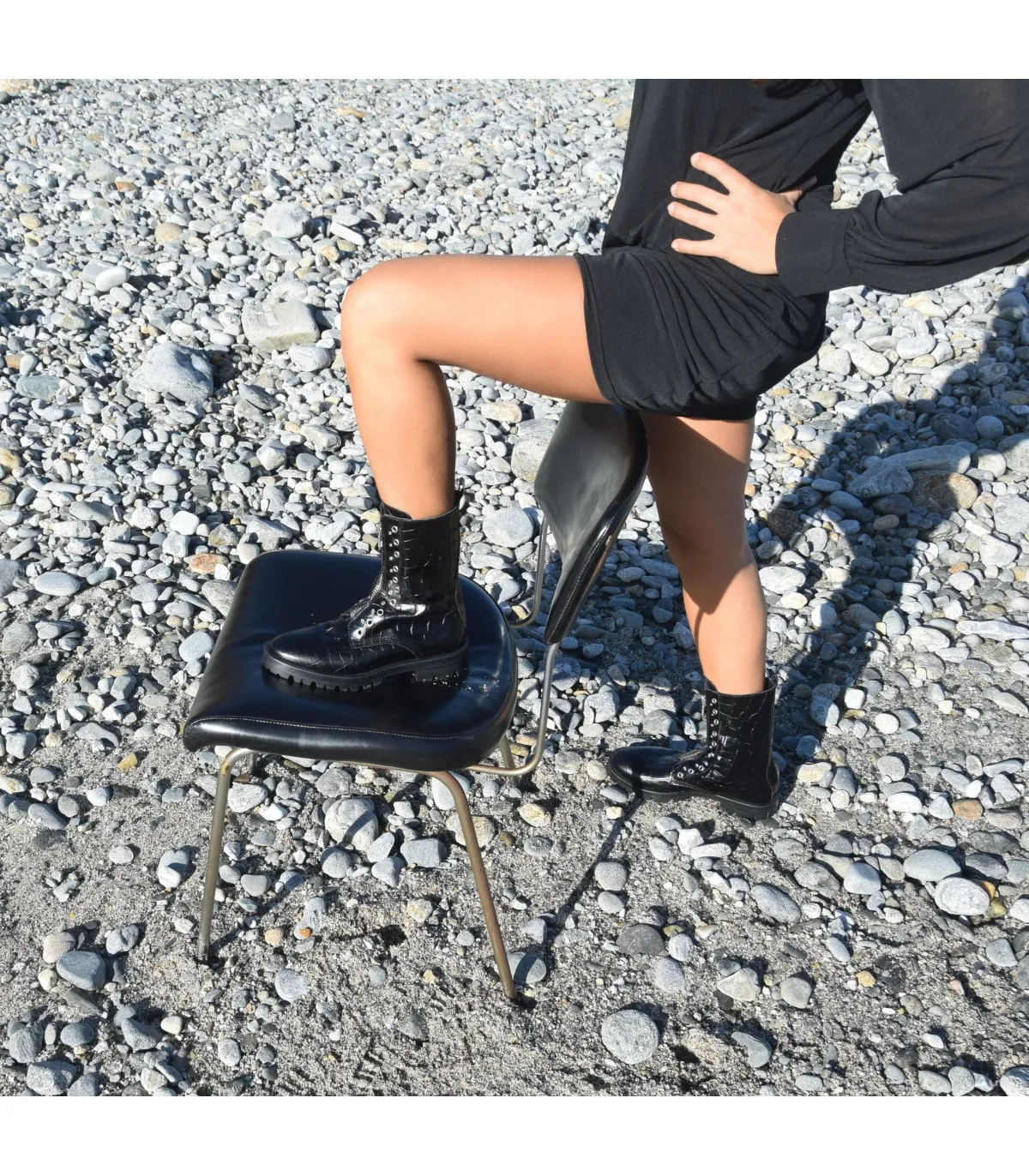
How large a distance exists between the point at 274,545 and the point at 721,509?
69.5 inches

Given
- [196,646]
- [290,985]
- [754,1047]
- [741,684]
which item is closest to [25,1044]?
[290,985]

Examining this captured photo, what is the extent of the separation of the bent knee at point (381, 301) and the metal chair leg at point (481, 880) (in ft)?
2.65

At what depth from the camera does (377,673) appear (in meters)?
2.21

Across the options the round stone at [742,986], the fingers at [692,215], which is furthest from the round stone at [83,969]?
the fingers at [692,215]

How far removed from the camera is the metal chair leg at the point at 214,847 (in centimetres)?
222

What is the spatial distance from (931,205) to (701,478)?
797 mm

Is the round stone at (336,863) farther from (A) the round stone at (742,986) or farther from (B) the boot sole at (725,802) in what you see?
(A) the round stone at (742,986)

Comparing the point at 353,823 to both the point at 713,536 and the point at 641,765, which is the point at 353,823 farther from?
the point at 713,536

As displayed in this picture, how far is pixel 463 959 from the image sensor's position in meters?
2.52

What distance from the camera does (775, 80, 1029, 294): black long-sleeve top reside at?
1546mm

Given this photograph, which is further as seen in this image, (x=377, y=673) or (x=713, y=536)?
(x=713, y=536)

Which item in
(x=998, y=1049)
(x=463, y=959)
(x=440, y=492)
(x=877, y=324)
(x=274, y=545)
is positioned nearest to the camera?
(x=440, y=492)

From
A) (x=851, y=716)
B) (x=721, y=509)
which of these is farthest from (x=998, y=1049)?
(x=721, y=509)
